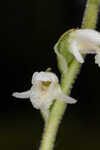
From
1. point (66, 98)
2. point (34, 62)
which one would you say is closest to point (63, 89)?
point (66, 98)

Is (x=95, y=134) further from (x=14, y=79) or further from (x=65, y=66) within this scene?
(x=65, y=66)

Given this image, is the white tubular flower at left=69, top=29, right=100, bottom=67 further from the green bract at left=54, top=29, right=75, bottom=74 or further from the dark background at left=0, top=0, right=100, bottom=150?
the dark background at left=0, top=0, right=100, bottom=150

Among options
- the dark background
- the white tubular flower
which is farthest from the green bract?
the dark background

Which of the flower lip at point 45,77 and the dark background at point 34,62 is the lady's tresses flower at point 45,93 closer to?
the flower lip at point 45,77

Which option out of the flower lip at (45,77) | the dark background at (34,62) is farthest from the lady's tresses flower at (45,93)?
the dark background at (34,62)

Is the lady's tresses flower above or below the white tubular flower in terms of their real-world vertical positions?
below
